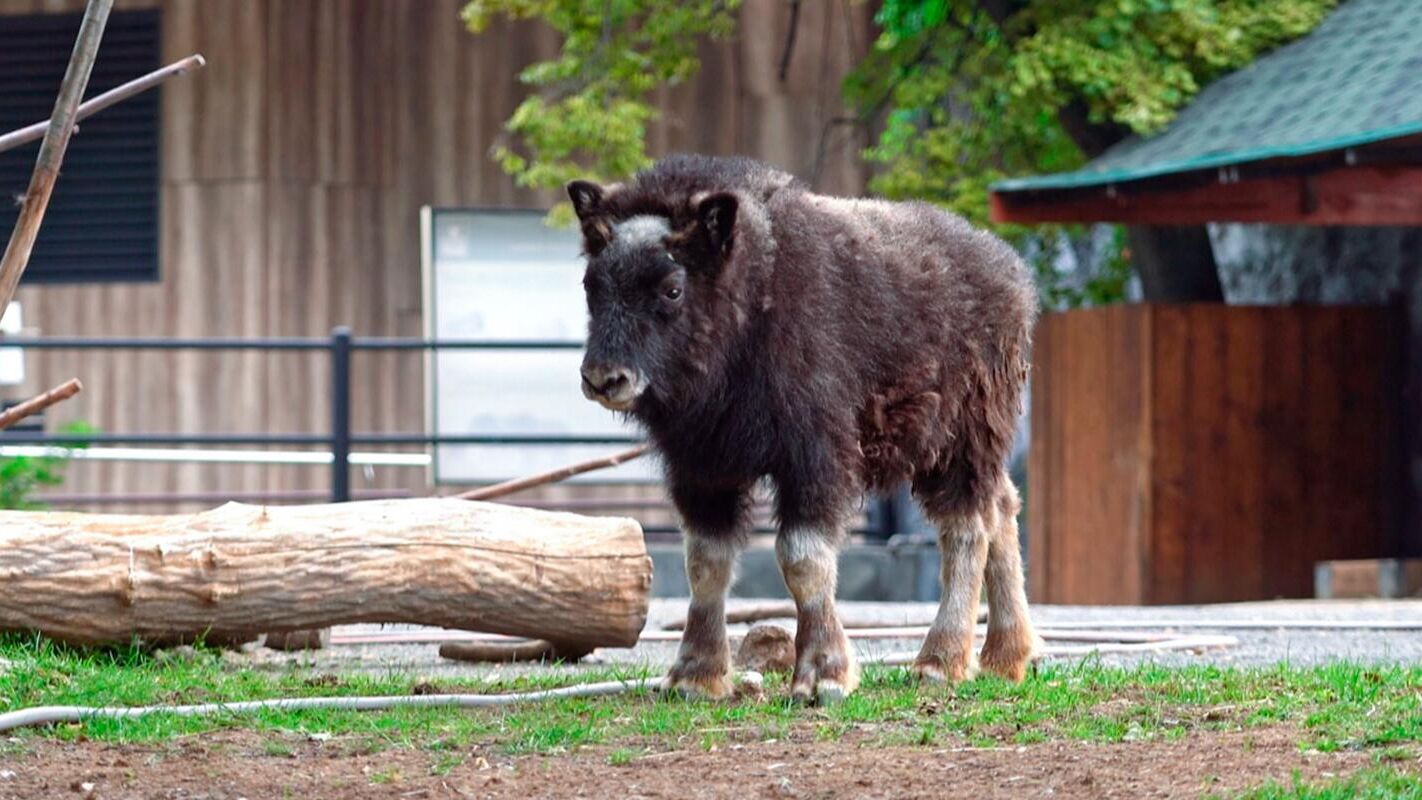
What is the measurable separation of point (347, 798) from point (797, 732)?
57.7 inches

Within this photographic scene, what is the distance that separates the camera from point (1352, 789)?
5445 mm

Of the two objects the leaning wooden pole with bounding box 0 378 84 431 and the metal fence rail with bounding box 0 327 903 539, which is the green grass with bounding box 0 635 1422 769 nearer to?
the leaning wooden pole with bounding box 0 378 84 431

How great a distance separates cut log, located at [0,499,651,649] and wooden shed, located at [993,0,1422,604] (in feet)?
20.8

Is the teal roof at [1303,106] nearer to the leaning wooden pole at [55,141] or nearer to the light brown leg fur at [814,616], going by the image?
the light brown leg fur at [814,616]

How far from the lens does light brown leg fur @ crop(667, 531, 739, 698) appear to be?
7.32 metres

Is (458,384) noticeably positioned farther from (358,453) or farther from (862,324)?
(862,324)

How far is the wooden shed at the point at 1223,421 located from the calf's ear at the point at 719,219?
7.33 meters

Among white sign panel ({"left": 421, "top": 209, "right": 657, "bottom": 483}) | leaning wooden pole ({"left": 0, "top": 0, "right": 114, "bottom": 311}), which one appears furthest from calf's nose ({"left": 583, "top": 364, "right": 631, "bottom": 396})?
white sign panel ({"left": 421, "top": 209, "right": 657, "bottom": 483})

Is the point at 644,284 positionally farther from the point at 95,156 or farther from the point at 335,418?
the point at 95,156

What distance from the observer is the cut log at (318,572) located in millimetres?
7965

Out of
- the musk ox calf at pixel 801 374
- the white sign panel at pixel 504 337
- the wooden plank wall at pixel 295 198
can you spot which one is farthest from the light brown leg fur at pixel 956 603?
the wooden plank wall at pixel 295 198

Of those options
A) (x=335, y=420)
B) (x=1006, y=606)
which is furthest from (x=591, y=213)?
(x=335, y=420)

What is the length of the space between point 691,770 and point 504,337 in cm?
1298

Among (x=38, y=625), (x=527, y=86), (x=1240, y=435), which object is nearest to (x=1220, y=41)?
(x=1240, y=435)
